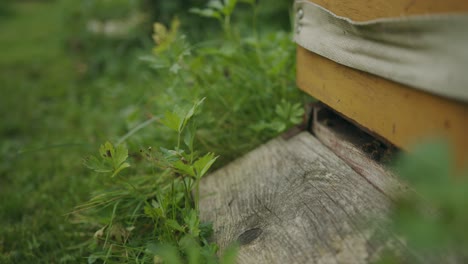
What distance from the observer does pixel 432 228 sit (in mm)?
640

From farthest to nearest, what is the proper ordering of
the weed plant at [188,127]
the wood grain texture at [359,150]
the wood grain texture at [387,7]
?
the weed plant at [188,127], the wood grain texture at [359,150], the wood grain texture at [387,7]

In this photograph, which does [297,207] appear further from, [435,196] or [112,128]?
[112,128]

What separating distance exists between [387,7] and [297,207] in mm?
625

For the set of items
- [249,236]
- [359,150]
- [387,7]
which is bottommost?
[249,236]

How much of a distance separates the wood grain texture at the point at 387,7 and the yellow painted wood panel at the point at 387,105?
0.16m

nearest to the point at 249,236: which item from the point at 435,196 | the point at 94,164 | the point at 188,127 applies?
the point at 188,127

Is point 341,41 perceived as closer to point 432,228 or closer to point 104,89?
point 432,228

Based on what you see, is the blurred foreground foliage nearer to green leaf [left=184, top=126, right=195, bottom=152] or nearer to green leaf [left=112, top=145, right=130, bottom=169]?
green leaf [left=184, top=126, right=195, bottom=152]

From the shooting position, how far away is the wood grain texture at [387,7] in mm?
824

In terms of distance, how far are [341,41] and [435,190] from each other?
0.70 meters

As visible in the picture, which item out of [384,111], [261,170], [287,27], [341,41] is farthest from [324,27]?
[287,27]

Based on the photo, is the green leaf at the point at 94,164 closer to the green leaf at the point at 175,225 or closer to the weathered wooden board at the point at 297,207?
the green leaf at the point at 175,225

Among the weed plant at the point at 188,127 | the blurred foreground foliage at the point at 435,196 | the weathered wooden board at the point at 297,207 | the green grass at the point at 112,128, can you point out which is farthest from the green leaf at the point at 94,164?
the blurred foreground foliage at the point at 435,196

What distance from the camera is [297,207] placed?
1272 millimetres
